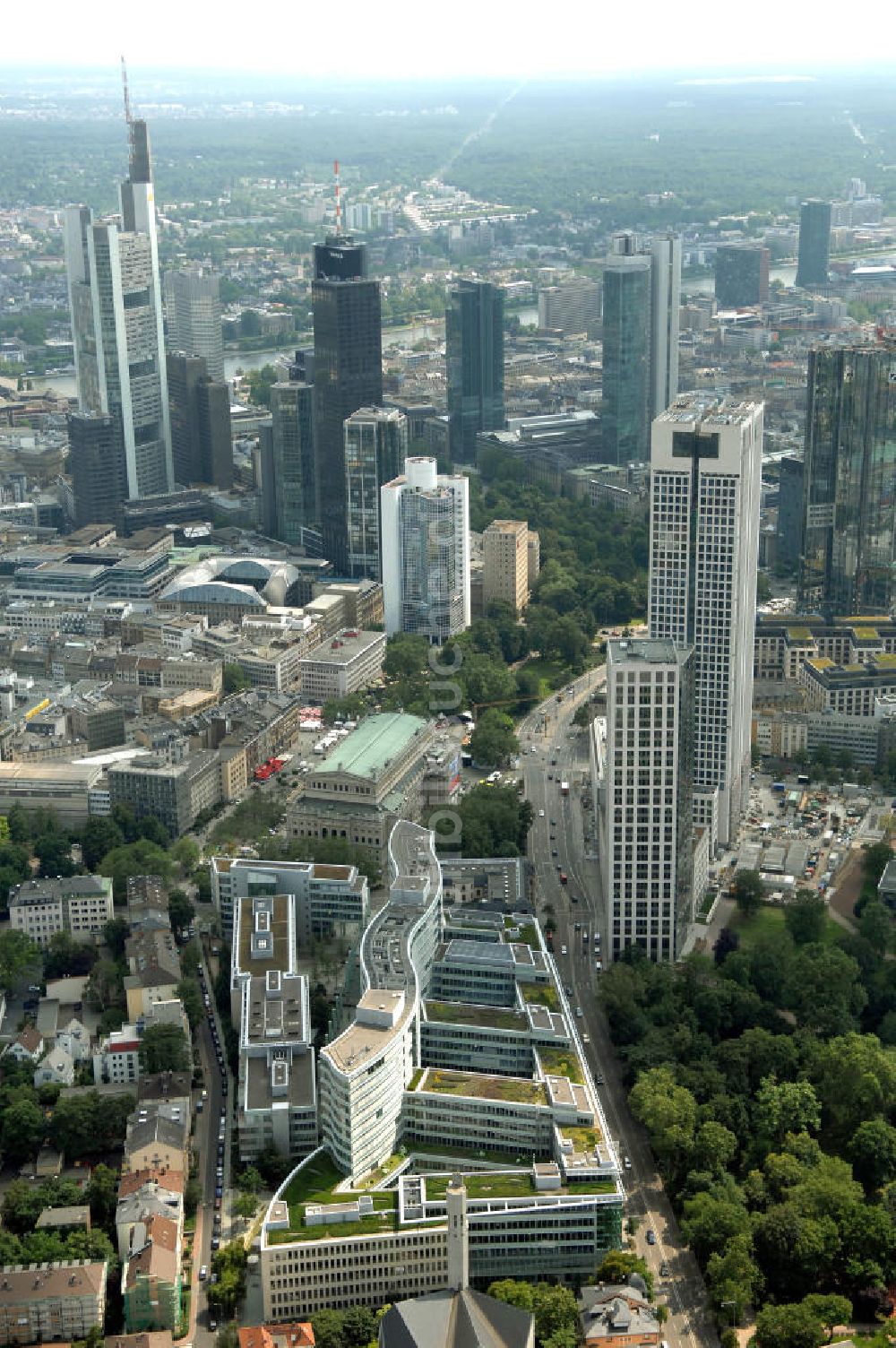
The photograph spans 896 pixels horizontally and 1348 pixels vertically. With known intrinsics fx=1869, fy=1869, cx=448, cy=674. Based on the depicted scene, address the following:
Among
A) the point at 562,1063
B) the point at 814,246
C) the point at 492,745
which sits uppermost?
the point at 814,246

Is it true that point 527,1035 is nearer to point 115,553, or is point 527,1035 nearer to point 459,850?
point 459,850

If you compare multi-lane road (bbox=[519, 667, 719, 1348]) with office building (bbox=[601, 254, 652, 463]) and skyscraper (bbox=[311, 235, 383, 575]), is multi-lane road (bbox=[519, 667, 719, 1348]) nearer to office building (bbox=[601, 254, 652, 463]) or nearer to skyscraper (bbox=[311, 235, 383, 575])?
skyscraper (bbox=[311, 235, 383, 575])

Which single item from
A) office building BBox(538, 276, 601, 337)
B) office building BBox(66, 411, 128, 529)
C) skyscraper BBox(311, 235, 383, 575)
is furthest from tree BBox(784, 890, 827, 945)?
office building BBox(538, 276, 601, 337)

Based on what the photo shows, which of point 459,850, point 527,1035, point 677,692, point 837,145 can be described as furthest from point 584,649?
point 837,145

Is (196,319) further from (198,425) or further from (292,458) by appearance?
(292,458)

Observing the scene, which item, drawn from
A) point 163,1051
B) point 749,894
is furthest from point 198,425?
point 163,1051
